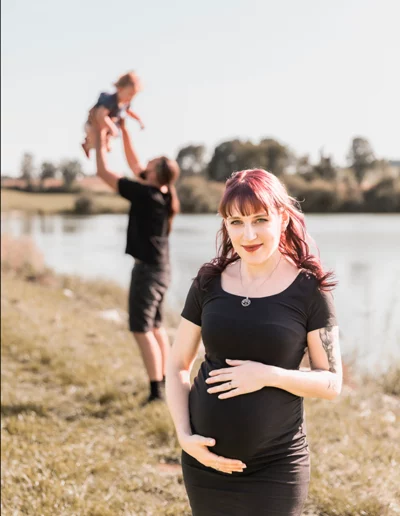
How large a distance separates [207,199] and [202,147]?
16.6 metres

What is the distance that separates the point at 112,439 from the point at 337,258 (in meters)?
15.3

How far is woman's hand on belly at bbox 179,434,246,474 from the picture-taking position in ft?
6.51

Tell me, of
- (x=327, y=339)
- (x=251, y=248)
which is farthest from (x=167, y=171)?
(x=327, y=339)

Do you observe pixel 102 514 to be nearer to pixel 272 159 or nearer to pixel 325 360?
pixel 325 360

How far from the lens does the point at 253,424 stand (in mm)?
1982

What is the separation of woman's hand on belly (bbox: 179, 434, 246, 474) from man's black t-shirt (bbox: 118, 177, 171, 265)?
2.94 m

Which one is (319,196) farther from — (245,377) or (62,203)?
(245,377)

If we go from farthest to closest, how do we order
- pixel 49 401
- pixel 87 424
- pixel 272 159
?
pixel 272 159 < pixel 49 401 < pixel 87 424

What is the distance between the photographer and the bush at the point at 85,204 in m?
41.5

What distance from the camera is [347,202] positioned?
39188 mm

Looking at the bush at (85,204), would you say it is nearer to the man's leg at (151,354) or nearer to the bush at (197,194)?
the bush at (197,194)

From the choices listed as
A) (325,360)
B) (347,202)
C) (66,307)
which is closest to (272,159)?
(347,202)

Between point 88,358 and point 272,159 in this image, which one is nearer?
point 88,358

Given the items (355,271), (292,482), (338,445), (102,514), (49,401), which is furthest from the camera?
(355,271)
